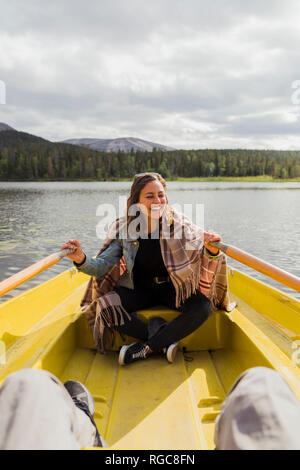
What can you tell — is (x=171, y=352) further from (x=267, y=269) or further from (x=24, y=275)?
(x=24, y=275)

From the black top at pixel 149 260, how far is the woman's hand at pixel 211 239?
1.17ft

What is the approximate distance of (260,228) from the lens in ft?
58.2

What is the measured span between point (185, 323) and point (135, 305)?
0.43 metres

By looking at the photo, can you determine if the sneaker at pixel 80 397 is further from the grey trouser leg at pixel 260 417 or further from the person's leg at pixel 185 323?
the person's leg at pixel 185 323

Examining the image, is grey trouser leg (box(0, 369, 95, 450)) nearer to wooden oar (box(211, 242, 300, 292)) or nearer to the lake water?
wooden oar (box(211, 242, 300, 292))

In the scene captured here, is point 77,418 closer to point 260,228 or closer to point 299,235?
point 299,235

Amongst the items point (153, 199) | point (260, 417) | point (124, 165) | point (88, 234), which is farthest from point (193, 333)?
point (124, 165)

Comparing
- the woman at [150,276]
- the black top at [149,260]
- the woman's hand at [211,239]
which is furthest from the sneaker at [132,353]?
the woman's hand at [211,239]

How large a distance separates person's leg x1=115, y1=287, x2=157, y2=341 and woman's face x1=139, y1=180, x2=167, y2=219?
0.62m

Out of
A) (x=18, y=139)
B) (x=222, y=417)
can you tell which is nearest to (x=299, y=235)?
(x=222, y=417)

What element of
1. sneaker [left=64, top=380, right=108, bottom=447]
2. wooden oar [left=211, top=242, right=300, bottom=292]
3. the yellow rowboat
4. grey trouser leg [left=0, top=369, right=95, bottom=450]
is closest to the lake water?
the yellow rowboat

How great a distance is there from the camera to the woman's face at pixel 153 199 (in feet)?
8.55

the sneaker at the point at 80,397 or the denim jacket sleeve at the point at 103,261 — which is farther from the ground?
the denim jacket sleeve at the point at 103,261

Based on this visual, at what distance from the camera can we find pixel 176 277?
2.59 metres
